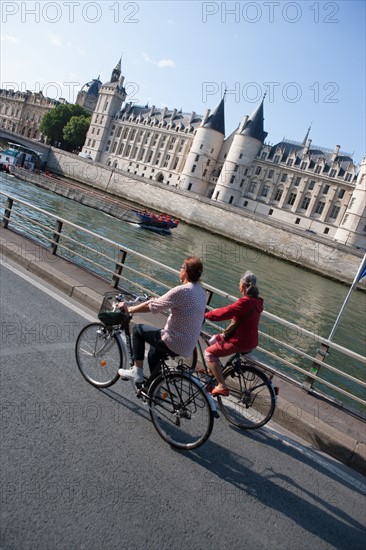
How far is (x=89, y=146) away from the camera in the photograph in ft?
294

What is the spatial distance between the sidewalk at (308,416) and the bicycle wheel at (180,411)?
135 cm

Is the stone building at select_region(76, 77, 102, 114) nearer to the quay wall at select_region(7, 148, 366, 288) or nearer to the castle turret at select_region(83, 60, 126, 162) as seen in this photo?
the castle turret at select_region(83, 60, 126, 162)

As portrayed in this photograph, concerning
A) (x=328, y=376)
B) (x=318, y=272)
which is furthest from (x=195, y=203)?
(x=328, y=376)

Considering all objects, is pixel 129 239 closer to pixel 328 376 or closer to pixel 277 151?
pixel 328 376

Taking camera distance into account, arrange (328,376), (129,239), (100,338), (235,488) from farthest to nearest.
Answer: (129,239) < (328,376) < (100,338) < (235,488)

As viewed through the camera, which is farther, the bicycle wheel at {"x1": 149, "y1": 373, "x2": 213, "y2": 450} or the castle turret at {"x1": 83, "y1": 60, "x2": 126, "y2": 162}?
the castle turret at {"x1": 83, "y1": 60, "x2": 126, "y2": 162}

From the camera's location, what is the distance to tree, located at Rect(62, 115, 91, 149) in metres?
84.9

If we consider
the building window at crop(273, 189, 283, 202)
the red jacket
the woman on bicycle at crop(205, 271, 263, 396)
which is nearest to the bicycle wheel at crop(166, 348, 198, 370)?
the woman on bicycle at crop(205, 271, 263, 396)

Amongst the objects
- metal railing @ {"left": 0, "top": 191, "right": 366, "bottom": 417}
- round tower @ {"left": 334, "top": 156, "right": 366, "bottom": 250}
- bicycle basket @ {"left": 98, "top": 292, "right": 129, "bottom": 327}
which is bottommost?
metal railing @ {"left": 0, "top": 191, "right": 366, "bottom": 417}

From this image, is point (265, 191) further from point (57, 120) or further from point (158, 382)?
point (158, 382)

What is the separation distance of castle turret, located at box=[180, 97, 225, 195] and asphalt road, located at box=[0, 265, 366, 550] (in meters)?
71.5

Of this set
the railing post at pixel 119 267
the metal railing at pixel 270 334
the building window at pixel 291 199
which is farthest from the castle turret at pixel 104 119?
the railing post at pixel 119 267

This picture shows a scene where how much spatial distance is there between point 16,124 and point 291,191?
73.0 m

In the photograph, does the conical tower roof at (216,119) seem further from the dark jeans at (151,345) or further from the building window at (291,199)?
the dark jeans at (151,345)
